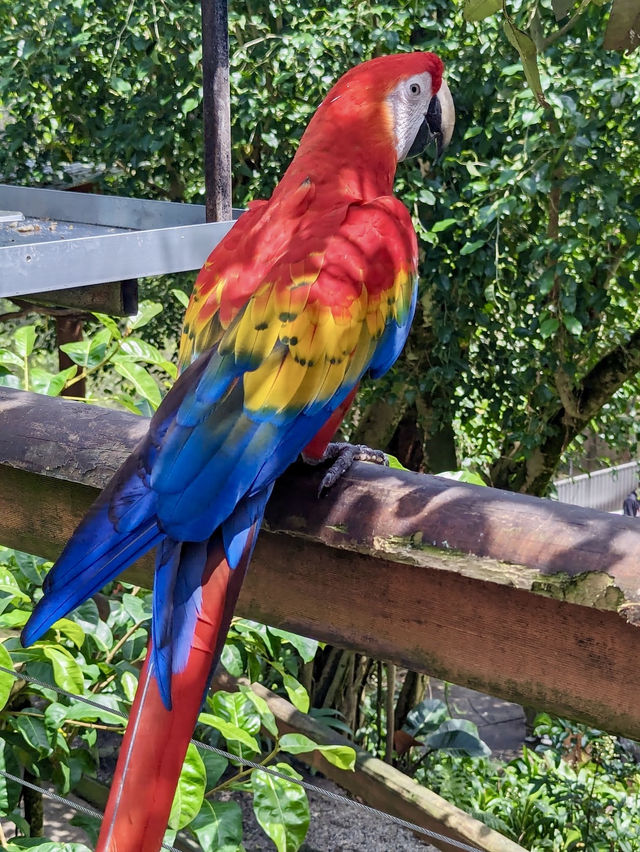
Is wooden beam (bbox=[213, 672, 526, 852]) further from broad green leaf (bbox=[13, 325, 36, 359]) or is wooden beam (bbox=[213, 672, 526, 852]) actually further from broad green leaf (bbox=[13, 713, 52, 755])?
broad green leaf (bbox=[13, 325, 36, 359])

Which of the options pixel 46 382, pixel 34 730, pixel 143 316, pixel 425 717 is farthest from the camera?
pixel 425 717

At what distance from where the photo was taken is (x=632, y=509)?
4184 millimetres

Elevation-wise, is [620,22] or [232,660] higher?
[620,22]

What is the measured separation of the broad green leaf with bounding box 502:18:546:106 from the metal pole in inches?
25.2

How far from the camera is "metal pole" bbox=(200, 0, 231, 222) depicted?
1.22 m

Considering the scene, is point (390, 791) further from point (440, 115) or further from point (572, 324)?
point (440, 115)

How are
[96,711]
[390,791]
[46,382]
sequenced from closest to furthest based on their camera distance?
[96,711] → [46,382] → [390,791]

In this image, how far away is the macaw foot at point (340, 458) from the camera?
25.4 inches

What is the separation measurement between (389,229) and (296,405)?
0.77 feet

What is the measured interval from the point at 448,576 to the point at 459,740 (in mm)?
2505

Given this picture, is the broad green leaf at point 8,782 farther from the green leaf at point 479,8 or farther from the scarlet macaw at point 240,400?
the green leaf at point 479,8

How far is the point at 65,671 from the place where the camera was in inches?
44.4

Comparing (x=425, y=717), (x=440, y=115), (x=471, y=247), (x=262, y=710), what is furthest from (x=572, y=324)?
(x=425, y=717)

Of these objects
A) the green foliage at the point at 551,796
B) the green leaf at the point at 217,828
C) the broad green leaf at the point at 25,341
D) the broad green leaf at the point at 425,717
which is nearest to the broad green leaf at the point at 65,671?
the green leaf at the point at 217,828
